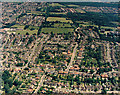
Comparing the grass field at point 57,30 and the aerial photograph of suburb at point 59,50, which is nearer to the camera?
the aerial photograph of suburb at point 59,50

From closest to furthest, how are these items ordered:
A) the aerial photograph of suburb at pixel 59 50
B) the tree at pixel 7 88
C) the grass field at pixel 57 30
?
the tree at pixel 7 88
the aerial photograph of suburb at pixel 59 50
the grass field at pixel 57 30

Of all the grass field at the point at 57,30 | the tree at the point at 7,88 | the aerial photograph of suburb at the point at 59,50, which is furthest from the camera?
the grass field at the point at 57,30

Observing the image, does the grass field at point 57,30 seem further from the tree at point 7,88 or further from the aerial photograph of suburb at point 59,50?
the tree at point 7,88

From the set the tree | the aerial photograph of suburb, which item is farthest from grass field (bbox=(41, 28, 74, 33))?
the tree

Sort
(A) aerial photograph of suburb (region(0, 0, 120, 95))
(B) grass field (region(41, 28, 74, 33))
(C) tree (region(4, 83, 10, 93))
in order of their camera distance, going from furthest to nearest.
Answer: (B) grass field (region(41, 28, 74, 33))
(A) aerial photograph of suburb (region(0, 0, 120, 95))
(C) tree (region(4, 83, 10, 93))

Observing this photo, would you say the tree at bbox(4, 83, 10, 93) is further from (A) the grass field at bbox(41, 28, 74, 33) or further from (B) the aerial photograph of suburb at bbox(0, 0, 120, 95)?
(A) the grass field at bbox(41, 28, 74, 33)

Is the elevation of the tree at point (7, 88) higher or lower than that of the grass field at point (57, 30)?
lower

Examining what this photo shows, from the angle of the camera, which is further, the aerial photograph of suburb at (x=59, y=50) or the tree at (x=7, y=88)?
the aerial photograph of suburb at (x=59, y=50)

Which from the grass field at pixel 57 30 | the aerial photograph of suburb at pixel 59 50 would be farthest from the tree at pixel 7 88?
the grass field at pixel 57 30

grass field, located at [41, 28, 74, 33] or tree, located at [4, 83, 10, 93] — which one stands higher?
grass field, located at [41, 28, 74, 33]
